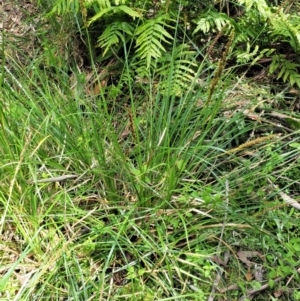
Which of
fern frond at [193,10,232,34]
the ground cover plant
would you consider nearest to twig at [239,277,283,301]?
the ground cover plant

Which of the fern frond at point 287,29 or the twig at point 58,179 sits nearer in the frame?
the twig at point 58,179

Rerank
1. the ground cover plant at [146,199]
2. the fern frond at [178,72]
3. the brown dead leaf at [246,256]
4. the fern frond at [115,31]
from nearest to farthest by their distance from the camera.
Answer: the ground cover plant at [146,199] → the brown dead leaf at [246,256] → the fern frond at [178,72] → the fern frond at [115,31]

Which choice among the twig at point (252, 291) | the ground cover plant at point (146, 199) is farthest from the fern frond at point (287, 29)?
the twig at point (252, 291)

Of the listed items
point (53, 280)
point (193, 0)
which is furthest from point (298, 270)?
point (193, 0)

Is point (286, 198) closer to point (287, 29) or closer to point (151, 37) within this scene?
point (287, 29)

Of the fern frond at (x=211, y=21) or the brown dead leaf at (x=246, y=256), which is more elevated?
the fern frond at (x=211, y=21)

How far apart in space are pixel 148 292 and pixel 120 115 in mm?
917

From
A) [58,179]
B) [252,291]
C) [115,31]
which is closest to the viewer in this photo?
[252,291]

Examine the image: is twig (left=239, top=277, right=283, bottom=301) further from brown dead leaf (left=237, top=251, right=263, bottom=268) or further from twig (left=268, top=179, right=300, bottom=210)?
twig (left=268, top=179, right=300, bottom=210)

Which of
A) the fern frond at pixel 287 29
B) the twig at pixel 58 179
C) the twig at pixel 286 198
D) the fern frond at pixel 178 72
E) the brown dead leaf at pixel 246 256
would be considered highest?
the fern frond at pixel 287 29

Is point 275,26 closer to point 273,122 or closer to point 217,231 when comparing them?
point 273,122

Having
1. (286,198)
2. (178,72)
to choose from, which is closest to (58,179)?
(178,72)

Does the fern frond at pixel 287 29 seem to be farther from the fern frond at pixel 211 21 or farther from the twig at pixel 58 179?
the twig at pixel 58 179

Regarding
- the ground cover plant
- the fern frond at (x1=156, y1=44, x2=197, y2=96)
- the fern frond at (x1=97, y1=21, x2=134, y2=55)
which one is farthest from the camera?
the fern frond at (x1=97, y1=21, x2=134, y2=55)
